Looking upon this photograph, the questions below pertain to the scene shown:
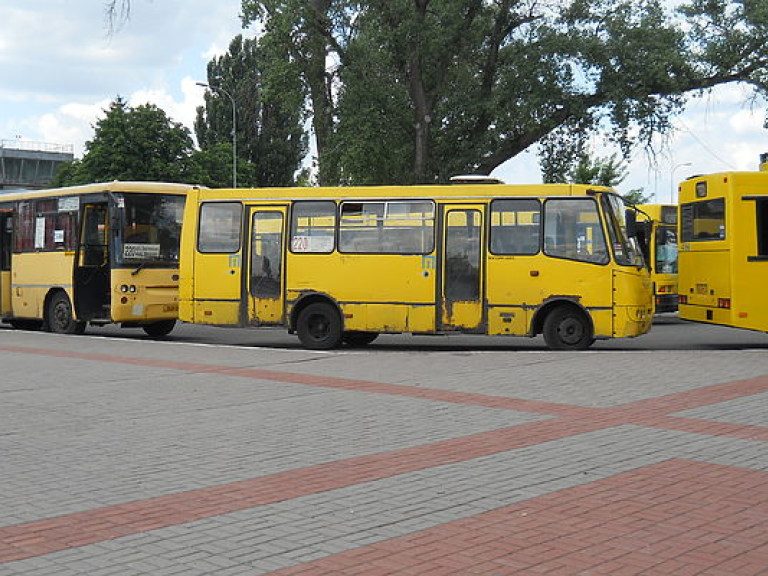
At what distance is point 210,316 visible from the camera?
1831 centimetres

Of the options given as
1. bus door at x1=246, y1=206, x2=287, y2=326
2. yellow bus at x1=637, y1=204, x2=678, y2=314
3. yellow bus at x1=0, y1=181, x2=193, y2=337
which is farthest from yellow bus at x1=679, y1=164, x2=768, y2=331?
yellow bus at x1=0, y1=181, x2=193, y2=337

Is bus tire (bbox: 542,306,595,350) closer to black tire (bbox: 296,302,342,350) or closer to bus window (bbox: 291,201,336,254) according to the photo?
black tire (bbox: 296,302,342,350)

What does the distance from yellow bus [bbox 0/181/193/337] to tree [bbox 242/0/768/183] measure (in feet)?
28.4

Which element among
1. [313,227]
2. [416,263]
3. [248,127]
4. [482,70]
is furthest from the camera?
[248,127]

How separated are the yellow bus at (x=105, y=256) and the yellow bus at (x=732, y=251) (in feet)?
33.9

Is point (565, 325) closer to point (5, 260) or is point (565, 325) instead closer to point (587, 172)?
point (5, 260)

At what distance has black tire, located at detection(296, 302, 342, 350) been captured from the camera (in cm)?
1762

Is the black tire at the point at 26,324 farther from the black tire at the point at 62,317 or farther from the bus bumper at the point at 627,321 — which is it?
the bus bumper at the point at 627,321

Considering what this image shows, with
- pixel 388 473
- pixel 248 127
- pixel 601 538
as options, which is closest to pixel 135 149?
pixel 248 127

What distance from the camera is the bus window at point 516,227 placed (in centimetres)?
1664

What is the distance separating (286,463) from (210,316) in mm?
11044

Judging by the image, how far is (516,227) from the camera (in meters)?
16.8

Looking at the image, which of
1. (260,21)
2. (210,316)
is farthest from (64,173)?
(210,316)

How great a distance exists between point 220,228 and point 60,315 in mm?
5448
